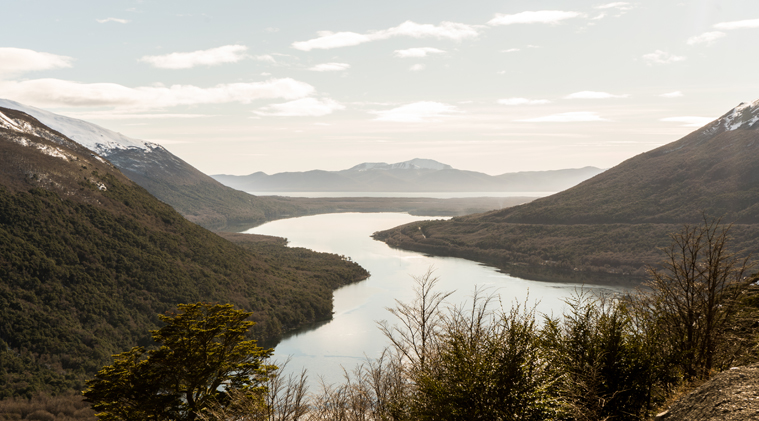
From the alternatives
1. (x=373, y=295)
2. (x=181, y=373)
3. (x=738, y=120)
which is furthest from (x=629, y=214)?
(x=181, y=373)

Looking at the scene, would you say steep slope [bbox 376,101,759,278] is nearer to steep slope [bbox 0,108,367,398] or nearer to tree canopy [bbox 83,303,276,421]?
steep slope [bbox 0,108,367,398]

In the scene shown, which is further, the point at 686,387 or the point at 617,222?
the point at 617,222

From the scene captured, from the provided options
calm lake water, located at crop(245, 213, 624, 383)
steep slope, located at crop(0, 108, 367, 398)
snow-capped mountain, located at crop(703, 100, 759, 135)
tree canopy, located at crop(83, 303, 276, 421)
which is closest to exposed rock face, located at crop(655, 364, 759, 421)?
calm lake water, located at crop(245, 213, 624, 383)

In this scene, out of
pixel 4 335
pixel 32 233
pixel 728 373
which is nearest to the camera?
pixel 728 373

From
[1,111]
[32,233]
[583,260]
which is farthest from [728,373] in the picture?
[1,111]

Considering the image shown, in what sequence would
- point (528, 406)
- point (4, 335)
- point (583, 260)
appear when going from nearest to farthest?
point (528, 406) → point (4, 335) → point (583, 260)

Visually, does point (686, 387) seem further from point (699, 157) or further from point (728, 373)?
point (699, 157)

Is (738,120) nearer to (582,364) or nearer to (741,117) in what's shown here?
(741,117)
